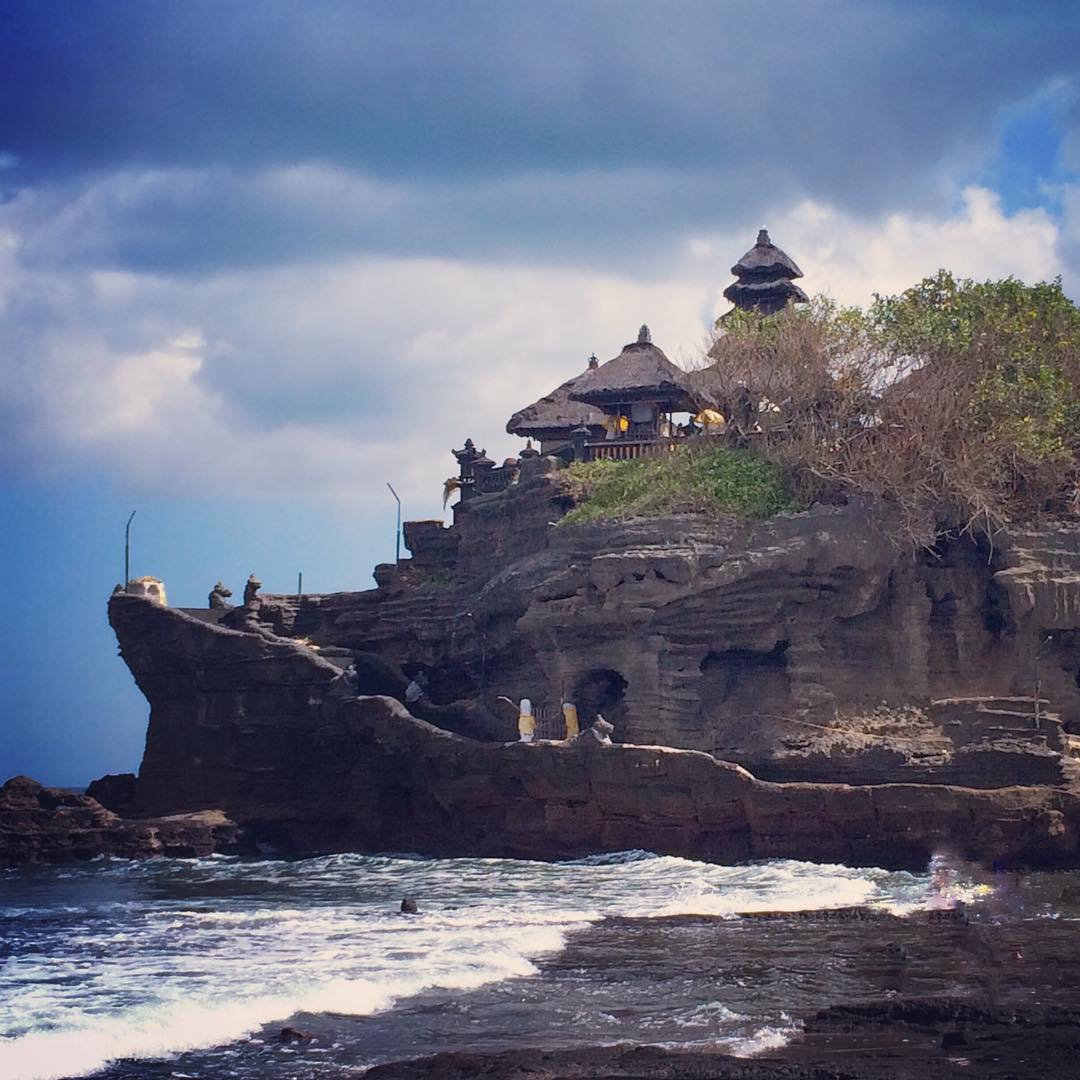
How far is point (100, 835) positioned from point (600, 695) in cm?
1070

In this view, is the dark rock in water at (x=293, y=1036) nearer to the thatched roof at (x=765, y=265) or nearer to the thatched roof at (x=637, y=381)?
the thatched roof at (x=637, y=381)

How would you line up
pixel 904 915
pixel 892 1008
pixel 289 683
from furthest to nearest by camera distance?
pixel 289 683
pixel 904 915
pixel 892 1008

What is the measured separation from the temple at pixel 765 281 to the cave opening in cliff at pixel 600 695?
39.3ft

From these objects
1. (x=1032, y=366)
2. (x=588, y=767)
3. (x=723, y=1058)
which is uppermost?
(x=1032, y=366)

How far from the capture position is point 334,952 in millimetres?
22781

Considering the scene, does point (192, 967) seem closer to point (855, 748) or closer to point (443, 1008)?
point (443, 1008)

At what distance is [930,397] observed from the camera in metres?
32.9

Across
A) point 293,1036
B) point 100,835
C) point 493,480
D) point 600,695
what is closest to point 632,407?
point 493,480

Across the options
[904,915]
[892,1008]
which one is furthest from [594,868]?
[892,1008]

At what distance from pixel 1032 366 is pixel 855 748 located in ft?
28.6

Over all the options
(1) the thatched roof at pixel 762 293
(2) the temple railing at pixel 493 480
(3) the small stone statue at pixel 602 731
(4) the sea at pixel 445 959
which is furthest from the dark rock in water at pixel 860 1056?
(1) the thatched roof at pixel 762 293

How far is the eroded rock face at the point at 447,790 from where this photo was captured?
93.7ft

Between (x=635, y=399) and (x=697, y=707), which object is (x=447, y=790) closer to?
(x=697, y=707)

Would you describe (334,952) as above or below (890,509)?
below
